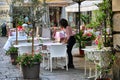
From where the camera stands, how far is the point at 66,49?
1204 cm

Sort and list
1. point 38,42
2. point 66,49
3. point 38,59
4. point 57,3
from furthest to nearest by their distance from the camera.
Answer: point 57,3, point 38,42, point 66,49, point 38,59

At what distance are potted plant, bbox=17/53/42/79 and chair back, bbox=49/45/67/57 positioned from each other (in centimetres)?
145

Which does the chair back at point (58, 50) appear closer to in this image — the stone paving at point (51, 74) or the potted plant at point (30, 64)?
the stone paving at point (51, 74)

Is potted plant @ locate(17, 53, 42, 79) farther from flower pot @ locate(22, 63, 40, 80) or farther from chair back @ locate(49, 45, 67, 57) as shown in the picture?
chair back @ locate(49, 45, 67, 57)

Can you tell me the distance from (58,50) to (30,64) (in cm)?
182

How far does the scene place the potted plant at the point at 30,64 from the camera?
33.1 ft

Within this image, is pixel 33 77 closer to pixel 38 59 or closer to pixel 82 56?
pixel 38 59

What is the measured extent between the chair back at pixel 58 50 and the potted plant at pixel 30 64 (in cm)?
145

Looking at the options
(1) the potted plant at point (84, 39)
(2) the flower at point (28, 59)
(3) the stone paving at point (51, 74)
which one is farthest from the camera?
(1) the potted plant at point (84, 39)

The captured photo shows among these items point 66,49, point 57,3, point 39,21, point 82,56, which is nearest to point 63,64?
point 66,49

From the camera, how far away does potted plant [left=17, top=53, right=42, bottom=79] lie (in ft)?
33.1

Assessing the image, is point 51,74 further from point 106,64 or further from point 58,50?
point 106,64

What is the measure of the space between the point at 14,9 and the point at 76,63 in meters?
3.44

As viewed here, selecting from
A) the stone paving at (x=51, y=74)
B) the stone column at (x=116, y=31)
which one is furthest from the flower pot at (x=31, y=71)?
the stone column at (x=116, y=31)
